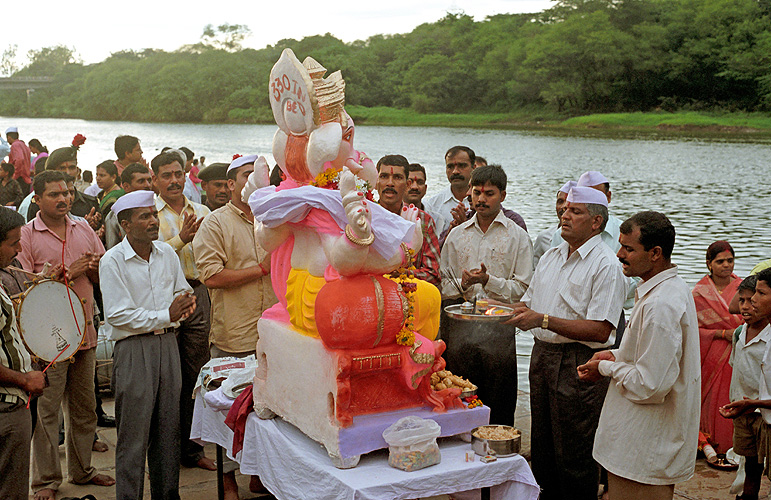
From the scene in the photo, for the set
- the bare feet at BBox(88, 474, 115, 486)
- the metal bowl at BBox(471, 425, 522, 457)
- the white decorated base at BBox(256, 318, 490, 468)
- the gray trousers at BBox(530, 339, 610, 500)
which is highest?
the white decorated base at BBox(256, 318, 490, 468)

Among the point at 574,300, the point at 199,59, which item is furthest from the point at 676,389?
the point at 199,59

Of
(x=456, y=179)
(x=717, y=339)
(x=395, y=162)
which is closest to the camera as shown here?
(x=395, y=162)

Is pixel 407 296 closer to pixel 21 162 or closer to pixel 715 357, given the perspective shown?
pixel 715 357

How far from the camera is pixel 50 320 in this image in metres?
4.61

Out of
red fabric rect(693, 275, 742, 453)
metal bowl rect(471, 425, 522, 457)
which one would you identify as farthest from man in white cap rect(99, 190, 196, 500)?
red fabric rect(693, 275, 742, 453)

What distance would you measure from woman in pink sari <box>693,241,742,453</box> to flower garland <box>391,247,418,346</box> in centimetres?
365

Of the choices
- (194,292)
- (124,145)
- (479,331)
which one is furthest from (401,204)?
(124,145)

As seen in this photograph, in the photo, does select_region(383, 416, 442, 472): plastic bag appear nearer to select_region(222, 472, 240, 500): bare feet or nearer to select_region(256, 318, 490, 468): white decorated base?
select_region(256, 318, 490, 468): white decorated base

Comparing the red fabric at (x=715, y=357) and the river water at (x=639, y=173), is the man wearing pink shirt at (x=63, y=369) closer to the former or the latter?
the red fabric at (x=715, y=357)

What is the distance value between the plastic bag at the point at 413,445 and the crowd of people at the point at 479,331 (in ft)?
3.15

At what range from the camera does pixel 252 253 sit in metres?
5.55

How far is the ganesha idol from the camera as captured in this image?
3475 mm

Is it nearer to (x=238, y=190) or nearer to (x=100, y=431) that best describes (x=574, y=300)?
(x=238, y=190)

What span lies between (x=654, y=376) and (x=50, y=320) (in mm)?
3469
